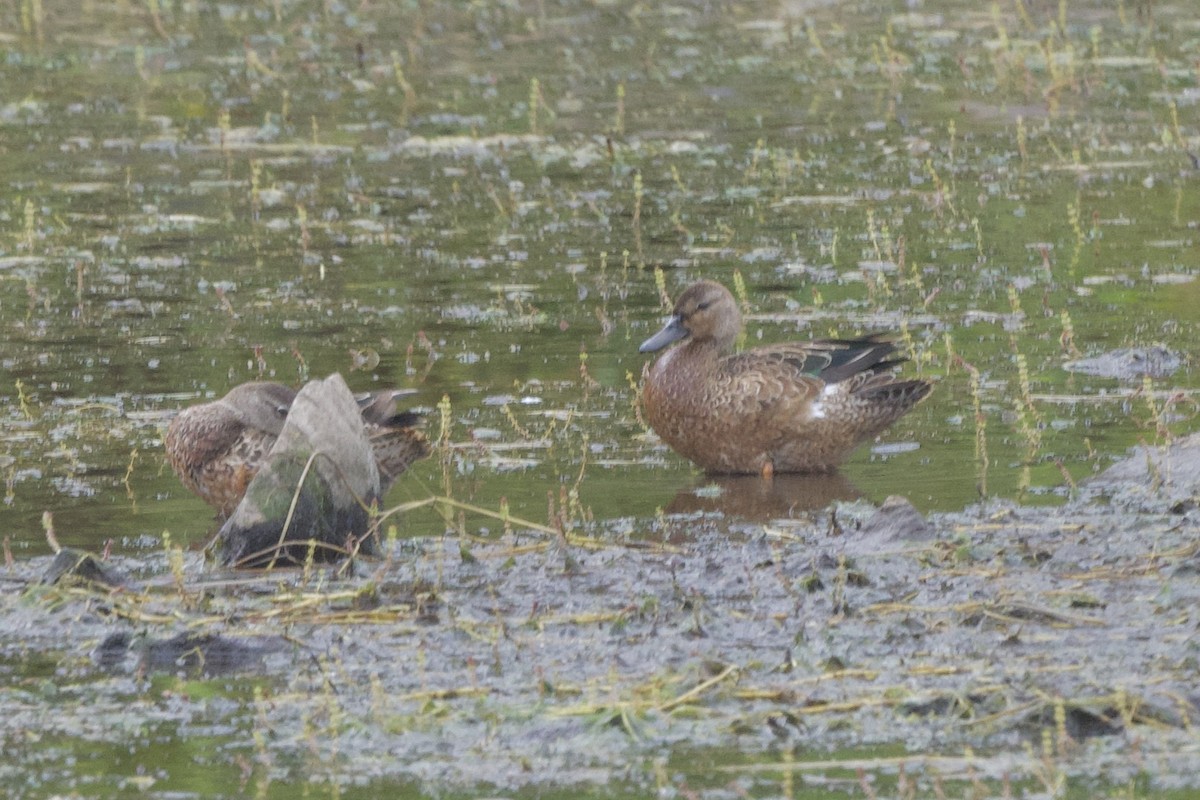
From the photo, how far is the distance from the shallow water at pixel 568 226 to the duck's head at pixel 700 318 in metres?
0.47

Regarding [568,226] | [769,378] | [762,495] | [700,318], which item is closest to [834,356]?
[769,378]

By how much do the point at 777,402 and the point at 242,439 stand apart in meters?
2.02

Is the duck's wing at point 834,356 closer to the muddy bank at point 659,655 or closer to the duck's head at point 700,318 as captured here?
the duck's head at point 700,318

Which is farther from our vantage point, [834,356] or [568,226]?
[568,226]

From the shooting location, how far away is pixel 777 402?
8297 mm

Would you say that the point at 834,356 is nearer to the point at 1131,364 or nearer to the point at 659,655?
the point at 1131,364

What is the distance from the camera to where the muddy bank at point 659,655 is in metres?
4.88

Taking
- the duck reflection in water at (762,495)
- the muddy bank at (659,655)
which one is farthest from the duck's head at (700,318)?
the muddy bank at (659,655)

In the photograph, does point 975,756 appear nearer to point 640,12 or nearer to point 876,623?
point 876,623

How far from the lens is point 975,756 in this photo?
15.7ft

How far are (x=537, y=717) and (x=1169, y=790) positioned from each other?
144 centimetres

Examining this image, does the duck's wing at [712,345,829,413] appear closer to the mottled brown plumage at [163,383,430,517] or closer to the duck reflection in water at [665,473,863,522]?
the duck reflection in water at [665,473,863,522]

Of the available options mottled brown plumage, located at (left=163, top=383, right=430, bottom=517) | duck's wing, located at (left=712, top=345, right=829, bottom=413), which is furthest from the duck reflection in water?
mottled brown plumage, located at (left=163, top=383, right=430, bottom=517)

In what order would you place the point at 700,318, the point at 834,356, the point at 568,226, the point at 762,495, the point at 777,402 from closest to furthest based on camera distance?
1. the point at 762,495
2. the point at 777,402
3. the point at 834,356
4. the point at 700,318
5. the point at 568,226
